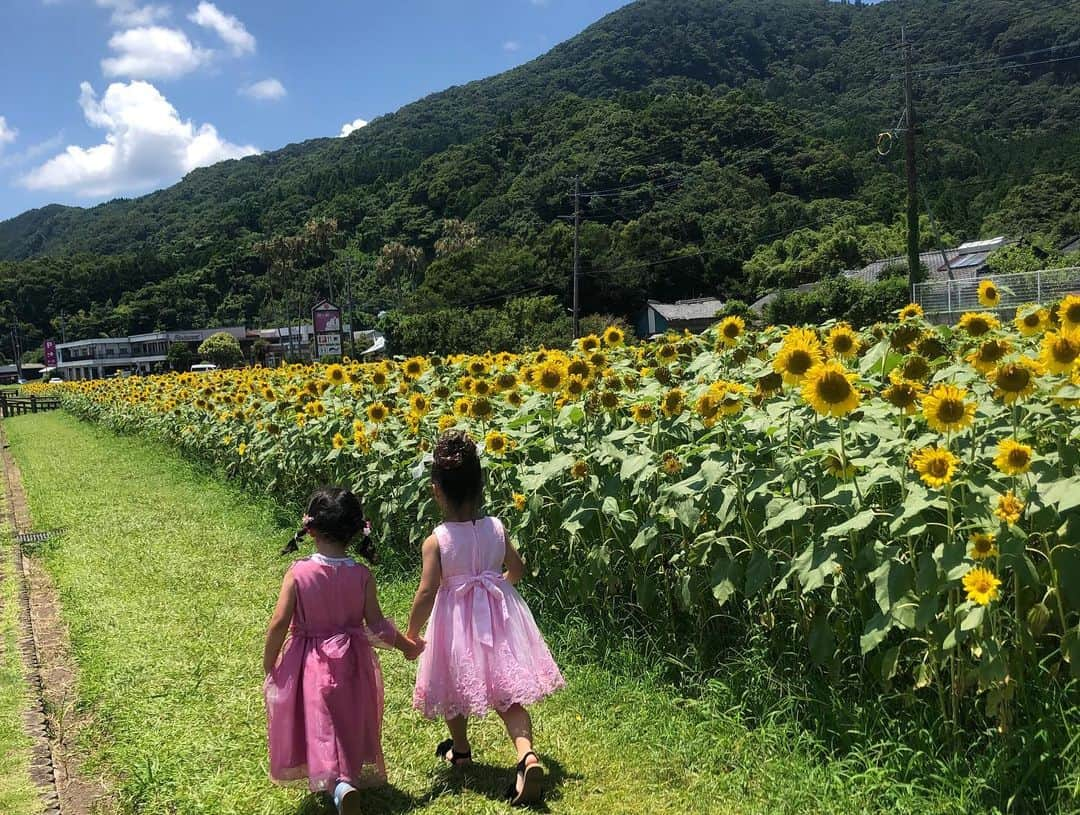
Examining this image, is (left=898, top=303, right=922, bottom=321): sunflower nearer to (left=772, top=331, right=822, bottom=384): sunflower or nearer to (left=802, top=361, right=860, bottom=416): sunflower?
(left=772, top=331, right=822, bottom=384): sunflower

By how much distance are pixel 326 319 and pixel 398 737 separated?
22525mm

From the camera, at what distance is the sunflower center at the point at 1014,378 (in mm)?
2627

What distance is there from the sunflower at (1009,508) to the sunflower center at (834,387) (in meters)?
0.54

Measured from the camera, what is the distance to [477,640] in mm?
3057

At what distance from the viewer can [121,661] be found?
4.43 metres

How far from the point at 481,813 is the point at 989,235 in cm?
5796

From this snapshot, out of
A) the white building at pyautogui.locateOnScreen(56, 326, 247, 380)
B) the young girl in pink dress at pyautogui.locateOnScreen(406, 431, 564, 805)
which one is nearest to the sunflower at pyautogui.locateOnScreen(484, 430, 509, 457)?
the young girl in pink dress at pyautogui.locateOnScreen(406, 431, 564, 805)

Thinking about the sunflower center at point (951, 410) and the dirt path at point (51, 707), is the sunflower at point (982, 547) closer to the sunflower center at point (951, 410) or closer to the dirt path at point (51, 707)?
the sunflower center at point (951, 410)

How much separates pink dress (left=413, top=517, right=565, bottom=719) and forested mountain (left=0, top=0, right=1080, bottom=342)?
98.9ft

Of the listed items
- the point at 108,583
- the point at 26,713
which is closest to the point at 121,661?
the point at 26,713

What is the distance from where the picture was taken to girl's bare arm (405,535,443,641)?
10.2 ft

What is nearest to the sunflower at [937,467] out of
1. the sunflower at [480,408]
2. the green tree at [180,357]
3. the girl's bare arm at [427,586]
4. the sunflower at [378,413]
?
the girl's bare arm at [427,586]

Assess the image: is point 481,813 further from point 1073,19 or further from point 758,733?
point 1073,19

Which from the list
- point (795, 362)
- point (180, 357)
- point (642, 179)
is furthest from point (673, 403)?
point (180, 357)
